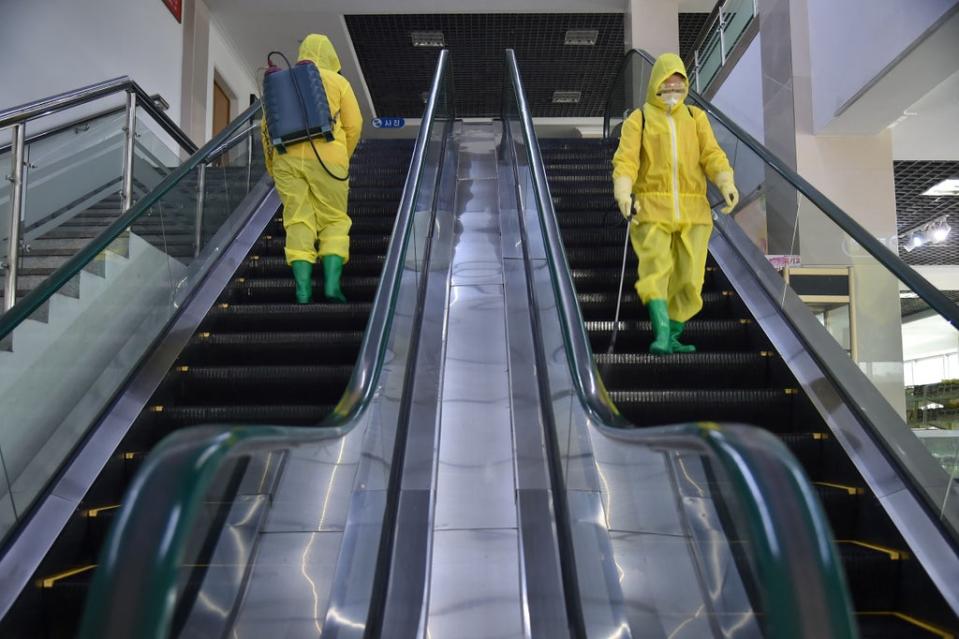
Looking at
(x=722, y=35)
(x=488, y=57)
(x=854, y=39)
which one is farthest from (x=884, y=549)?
(x=488, y=57)

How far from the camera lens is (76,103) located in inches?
197

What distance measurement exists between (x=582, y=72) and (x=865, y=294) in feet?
41.2

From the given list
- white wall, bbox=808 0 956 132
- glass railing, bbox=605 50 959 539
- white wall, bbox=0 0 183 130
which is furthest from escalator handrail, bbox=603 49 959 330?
white wall, bbox=0 0 183 130

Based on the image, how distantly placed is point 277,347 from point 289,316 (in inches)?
16.4

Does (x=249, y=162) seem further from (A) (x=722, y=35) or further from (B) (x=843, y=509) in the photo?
(A) (x=722, y=35)

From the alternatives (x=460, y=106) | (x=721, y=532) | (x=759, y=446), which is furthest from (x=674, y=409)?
(x=460, y=106)

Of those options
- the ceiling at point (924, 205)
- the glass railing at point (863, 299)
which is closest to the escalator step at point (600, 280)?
the glass railing at point (863, 299)

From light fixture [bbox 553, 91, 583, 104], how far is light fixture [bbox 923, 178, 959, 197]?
22.3ft

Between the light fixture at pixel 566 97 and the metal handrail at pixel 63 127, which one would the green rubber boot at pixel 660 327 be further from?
the light fixture at pixel 566 97

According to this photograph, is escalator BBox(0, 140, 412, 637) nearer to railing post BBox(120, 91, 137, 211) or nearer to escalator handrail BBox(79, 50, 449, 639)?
railing post BBox(120, 91, 137, 211)

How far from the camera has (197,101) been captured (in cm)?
1142

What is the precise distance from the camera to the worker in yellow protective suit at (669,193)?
4.79 meters

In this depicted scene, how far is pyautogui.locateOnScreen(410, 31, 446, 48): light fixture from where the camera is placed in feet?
45.0

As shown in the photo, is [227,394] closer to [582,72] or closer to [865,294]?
[865,294]
